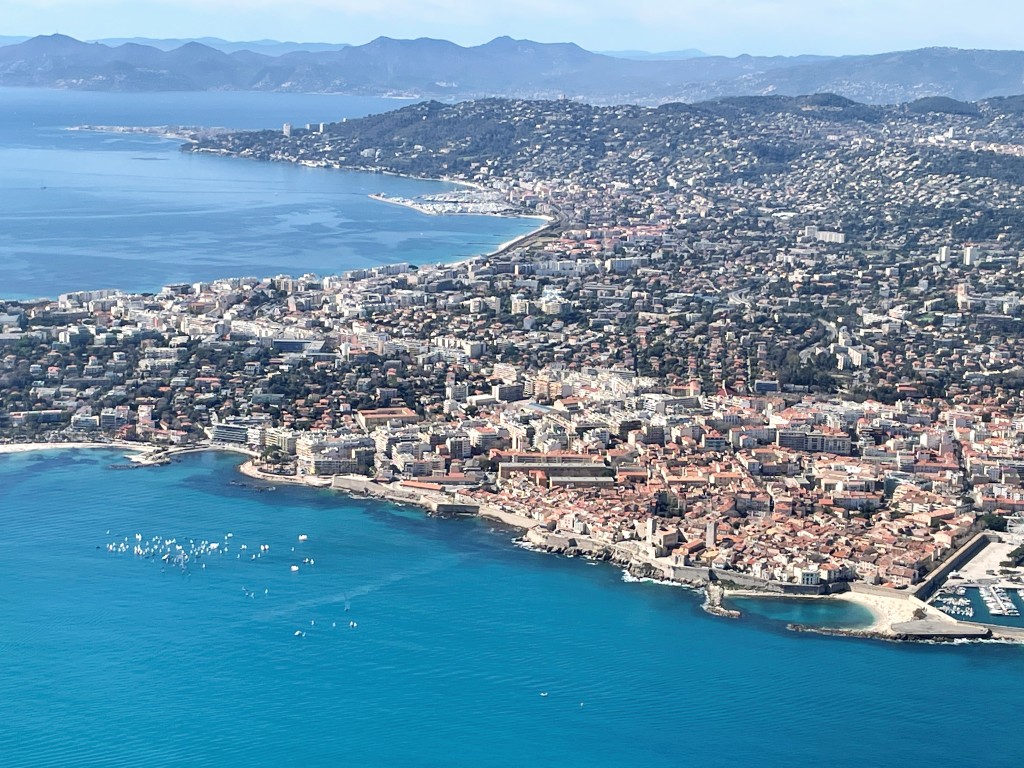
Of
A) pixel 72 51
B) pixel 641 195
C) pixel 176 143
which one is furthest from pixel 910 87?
pixel 72 51

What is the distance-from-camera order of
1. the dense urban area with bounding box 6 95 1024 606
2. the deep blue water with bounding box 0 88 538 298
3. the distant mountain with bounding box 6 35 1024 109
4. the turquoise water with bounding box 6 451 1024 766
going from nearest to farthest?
1. the turquoise water with bounding box 6 451 1024 766
2. the dense urban area with bounding box 6 95 1024 606
3. the deep blue water with bounding box 0 88 538 298
4. the distant mountain with bounding box 6 35 1024 109

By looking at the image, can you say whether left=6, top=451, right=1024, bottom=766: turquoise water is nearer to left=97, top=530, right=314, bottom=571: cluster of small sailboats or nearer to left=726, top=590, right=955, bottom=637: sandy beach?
left=97, top=530, right=314, bottom=571: cluster of small sailboats

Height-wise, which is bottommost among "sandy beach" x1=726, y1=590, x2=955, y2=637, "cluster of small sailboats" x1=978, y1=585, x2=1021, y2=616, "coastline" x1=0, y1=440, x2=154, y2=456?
"coastline" x1=0, y1=440, x2=154, y2=456

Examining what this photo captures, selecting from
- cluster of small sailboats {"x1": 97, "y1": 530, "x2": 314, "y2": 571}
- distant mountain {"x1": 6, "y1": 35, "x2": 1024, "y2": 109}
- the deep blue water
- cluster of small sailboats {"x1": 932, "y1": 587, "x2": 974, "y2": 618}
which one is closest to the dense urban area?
cluster of small sailboats {"x1": 932, "y1": 587, "x2": 974, "y2": 618}

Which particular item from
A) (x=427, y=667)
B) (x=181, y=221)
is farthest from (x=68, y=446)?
(x=181, y=221)

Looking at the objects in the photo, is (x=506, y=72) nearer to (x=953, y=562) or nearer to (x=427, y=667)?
(x=953, y=562)

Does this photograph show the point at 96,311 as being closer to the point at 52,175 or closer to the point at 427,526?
the point at 427,526
